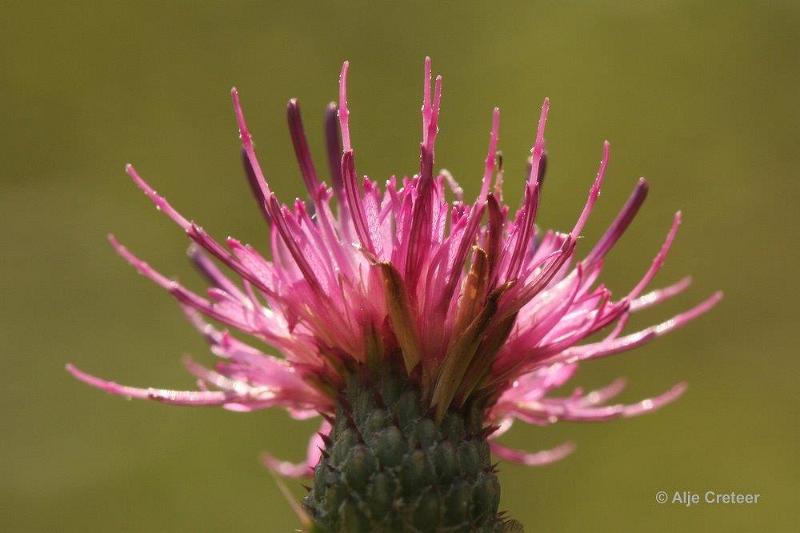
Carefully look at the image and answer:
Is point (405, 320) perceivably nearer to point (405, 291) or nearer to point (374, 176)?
point (405, 291)

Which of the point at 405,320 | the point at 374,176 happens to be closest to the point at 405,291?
the point at 405,320

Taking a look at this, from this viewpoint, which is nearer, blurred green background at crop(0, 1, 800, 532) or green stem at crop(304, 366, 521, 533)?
green stem at crop(304, 366, 521, 533)

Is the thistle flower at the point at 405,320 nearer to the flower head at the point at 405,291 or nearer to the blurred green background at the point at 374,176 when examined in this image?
the flower head at the point at 405,291

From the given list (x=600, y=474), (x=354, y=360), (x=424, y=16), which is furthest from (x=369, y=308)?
(x=424, y=16)

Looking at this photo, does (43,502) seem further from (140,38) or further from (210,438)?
(140,38)

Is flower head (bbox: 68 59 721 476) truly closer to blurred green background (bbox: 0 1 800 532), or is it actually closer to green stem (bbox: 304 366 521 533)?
green stem (bbox: 304 366 521 533)

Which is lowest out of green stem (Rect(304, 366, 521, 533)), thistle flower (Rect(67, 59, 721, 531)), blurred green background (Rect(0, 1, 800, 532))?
green stem (Rect(304, 366, 521, 533))

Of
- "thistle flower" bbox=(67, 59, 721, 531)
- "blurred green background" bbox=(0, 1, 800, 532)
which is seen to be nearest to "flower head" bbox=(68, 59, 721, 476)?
"thistle flower" bbox=(67, 59, 721, 531)
